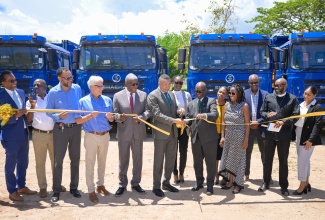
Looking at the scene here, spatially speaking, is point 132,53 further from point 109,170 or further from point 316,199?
point 316,199

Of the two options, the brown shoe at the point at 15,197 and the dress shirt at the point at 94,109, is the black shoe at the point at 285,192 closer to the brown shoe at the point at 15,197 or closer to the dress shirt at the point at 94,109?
the dress shirt at the point at 94,109

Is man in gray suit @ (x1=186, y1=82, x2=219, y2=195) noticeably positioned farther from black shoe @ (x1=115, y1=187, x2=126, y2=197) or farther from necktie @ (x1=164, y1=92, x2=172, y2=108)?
black shoe @ (x1=115, y1=187, x2=126, y2=197)

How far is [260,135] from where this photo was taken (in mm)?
6910

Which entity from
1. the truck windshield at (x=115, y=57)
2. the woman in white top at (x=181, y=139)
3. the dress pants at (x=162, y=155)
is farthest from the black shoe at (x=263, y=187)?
the truck windshield at (x=115, y=57)

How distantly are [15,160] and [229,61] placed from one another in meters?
7.12

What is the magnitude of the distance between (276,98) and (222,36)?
17.7ft

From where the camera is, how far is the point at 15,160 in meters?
5.83

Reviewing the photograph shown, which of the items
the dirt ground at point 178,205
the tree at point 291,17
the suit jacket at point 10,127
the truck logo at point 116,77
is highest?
the tree at point 291,17

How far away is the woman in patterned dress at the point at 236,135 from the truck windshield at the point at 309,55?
5.75 metres

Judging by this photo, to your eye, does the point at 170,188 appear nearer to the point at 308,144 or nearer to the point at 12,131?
the point at 308,144

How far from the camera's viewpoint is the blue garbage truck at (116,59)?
11.8 metres

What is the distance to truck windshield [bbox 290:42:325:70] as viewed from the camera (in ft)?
36.9

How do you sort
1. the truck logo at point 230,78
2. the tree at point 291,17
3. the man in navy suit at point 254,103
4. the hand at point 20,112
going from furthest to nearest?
the tree at point 291,17
the truck logo at point 230,78
the man in navy suit at point 254,103
the hand at point 20,112

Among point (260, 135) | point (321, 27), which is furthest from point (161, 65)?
point (321, 27)
